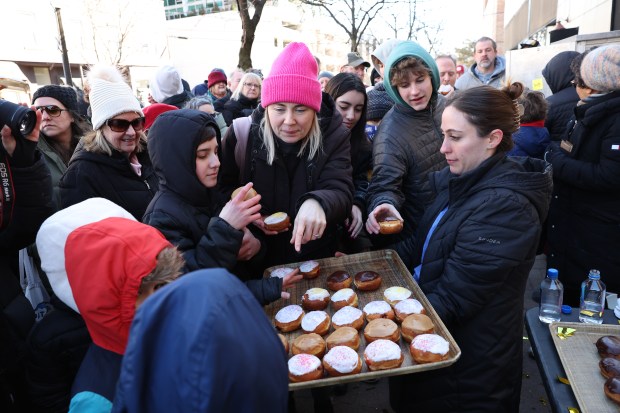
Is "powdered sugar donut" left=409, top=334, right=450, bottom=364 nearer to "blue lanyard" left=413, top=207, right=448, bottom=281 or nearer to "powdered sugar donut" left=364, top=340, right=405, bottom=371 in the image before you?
"powdered sugar donut" left=364, top=340, right=405, bottom=371

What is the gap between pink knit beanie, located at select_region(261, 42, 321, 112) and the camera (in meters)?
2.30

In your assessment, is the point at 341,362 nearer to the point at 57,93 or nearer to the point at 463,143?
the point at 463,143

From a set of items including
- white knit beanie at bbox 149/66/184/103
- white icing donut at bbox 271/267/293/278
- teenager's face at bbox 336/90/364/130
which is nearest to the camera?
white icing donut at bbox 271/267/293/278

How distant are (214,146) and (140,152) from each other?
4.32 ft

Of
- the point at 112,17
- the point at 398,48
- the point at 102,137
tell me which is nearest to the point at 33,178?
the point at 102,137

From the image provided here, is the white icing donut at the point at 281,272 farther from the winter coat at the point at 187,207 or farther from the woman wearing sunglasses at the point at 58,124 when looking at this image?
the woman wearing sunglasses at the point at 58,124

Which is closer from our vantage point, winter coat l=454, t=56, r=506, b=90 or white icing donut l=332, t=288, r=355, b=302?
white icing donut l=332, t=288, r=355, b=302

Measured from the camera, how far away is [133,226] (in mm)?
1494

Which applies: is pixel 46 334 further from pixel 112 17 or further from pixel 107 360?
pixel 112 17

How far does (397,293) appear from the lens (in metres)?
2.20

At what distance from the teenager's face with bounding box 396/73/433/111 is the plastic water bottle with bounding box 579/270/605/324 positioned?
1.50 metres

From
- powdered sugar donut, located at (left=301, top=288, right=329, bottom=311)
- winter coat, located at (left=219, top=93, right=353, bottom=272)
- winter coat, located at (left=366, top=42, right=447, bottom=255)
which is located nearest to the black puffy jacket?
winter coat, located at (left=366, top=42, right=447, bottom=255)

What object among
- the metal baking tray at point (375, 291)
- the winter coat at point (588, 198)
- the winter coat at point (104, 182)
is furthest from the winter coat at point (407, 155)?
the winter coat at point (104, 182)

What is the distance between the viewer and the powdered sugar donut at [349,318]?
6.68 feet
